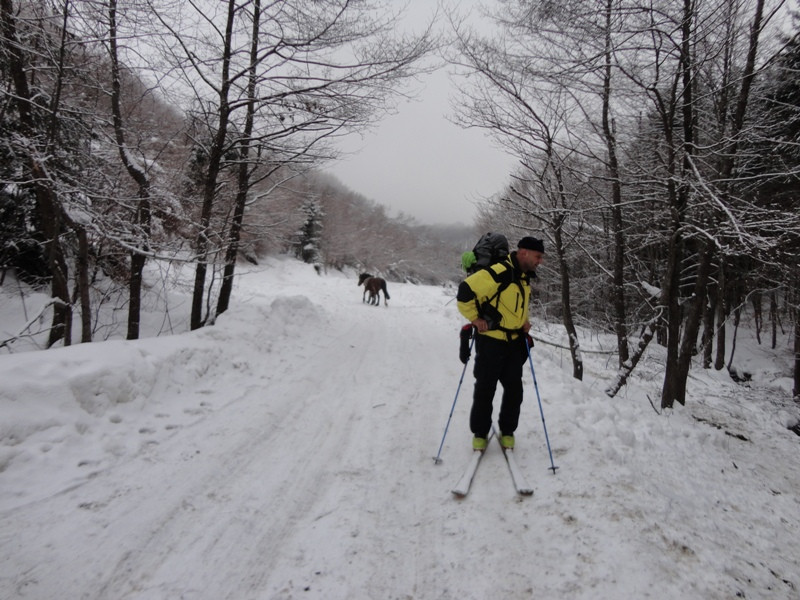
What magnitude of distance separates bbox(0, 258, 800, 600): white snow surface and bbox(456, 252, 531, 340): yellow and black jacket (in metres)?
1.18

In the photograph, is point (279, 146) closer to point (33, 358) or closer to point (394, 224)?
point (33, 358)

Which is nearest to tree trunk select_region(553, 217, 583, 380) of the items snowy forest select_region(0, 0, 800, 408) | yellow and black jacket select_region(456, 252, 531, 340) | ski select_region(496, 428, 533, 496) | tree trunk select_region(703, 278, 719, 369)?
snowy forest select_region(0, 0, 800, 408)

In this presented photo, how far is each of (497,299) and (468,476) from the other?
1.46 metres

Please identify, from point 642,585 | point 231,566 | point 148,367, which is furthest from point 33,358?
point 642,585

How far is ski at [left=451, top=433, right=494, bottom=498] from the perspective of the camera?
9.53 ft

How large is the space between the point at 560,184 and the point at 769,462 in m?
4.99

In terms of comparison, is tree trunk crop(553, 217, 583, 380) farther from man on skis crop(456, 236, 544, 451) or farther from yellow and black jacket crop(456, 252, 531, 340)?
yellow and black jacket crop(456, 252, 531, 340)

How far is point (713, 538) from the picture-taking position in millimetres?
2418

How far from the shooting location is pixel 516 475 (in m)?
3.05

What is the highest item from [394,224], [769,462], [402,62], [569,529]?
[394,224]

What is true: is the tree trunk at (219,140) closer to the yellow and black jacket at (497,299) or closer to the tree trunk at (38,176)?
the tree trunk at (38,176)

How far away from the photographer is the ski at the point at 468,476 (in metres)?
2.91

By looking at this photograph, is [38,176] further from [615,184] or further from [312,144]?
[615,184]

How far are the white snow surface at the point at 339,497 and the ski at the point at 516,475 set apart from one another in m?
0.09
